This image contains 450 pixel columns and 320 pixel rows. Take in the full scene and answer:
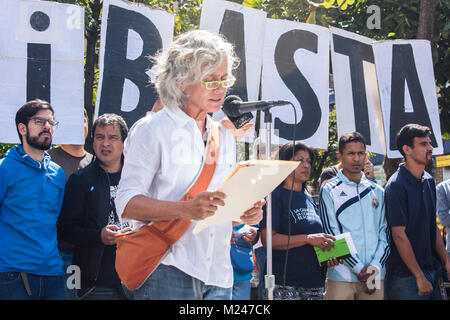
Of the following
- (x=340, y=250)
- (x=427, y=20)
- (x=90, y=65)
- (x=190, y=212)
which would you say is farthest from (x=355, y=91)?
(x=190, y=212)

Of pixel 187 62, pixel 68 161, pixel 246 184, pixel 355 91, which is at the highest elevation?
pixel 355 91

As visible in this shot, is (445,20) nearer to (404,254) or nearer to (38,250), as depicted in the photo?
(404,254)

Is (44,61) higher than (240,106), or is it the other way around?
(44,61)

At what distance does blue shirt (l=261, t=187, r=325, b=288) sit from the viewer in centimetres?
411

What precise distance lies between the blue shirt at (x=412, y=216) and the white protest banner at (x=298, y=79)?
107 cm

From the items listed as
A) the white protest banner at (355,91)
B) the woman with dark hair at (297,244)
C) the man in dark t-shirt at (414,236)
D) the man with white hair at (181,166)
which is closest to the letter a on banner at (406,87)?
the white protest banner at (355,91)

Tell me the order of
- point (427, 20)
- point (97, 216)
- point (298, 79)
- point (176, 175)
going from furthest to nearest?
1. point (427, 20)
2. point (298, 79)
3. point (97, 216)
4. point (176, 175)

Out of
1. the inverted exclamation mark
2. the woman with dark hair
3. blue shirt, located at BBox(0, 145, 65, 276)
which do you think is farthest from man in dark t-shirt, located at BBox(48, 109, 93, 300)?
the woman with dark hair

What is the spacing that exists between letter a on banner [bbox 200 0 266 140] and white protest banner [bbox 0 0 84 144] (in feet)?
3.96

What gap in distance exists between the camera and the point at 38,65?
4.55 m

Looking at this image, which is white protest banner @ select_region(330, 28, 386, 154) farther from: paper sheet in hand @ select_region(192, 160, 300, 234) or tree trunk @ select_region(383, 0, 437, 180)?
paper sheet in hand @ select_region(192, 160, 300, 234)

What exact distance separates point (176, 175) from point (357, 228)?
2.61m

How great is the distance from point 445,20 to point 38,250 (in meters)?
6.29

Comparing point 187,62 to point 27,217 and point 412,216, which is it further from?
point 412,216
